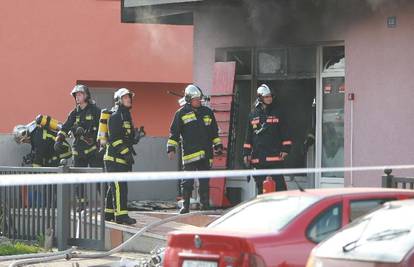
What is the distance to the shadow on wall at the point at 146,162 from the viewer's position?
18.3 meters

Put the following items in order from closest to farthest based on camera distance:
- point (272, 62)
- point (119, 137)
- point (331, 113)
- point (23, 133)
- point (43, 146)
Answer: point (119, 137), point (331, 113), point (272, 62), point (43, 146), point (23, 133)

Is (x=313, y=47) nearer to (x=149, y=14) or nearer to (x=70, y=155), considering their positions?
(x=149, y=14)

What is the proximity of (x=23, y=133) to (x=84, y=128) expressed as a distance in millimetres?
3131

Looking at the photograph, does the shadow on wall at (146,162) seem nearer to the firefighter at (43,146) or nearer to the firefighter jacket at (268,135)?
the firefighter at (43,146)

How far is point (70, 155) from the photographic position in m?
16.8

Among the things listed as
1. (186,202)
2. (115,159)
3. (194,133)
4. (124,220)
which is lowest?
(124,220)

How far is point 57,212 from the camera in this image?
1325 centimetres

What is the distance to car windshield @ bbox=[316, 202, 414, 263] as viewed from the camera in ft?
19.0

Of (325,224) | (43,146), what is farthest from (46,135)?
(325,224)

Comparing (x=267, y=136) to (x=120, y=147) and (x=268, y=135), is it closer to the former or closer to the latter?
(x=268, y=135)

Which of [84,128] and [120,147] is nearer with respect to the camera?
[120,147]

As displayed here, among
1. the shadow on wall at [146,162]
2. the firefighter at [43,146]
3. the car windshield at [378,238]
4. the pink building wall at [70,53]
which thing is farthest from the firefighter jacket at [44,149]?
the car windshield at [378,238]

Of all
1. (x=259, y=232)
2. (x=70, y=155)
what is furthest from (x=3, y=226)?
(x=259, y=232)

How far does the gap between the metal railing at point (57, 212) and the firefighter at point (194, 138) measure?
4.59 feet
